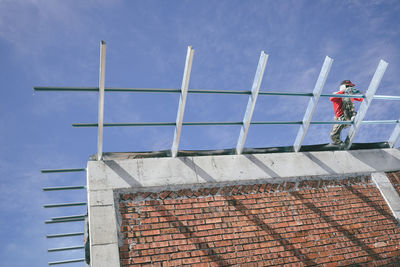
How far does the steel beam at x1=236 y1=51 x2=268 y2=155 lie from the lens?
5.93 metres

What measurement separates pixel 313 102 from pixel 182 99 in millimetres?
2639

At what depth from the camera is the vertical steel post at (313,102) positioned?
6.50m

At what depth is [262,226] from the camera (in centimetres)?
583

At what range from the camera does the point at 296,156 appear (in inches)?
269

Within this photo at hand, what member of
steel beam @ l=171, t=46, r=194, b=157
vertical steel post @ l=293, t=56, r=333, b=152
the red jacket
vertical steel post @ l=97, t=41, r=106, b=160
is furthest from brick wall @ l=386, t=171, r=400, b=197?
vertical steel post @ l=97, t=41, r=106, b=160

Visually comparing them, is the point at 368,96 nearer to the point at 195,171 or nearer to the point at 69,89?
the point at 195,171

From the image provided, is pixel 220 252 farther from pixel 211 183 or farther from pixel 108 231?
pixel 108 231

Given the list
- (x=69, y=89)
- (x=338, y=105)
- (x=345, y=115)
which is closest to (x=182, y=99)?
(x=69, y=89)

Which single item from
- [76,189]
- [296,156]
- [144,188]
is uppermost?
[76,189]

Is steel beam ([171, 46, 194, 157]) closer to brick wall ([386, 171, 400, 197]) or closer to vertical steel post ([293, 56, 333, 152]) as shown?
vertical steel post ([293, 56, 333, 152])

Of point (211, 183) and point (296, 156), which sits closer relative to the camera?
point (211, 183)

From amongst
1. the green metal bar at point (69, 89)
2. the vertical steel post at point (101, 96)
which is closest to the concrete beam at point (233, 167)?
the vertical steel post at point (101, 96)

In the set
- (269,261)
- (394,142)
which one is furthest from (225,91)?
(394,142)

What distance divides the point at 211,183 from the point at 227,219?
2.20 feet
